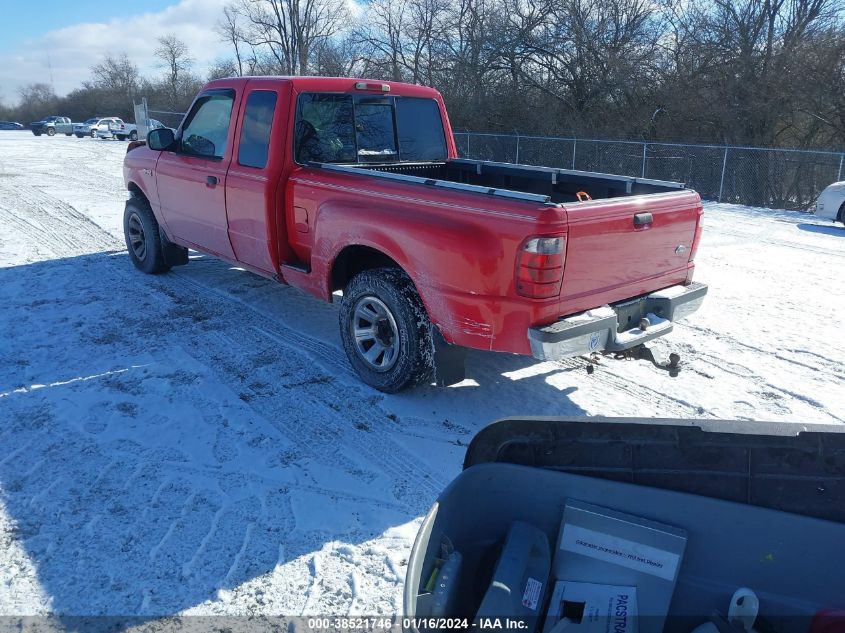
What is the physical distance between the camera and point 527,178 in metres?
5.77

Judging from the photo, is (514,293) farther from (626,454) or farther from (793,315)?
(793,315)

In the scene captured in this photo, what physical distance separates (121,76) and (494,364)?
77.9 meters

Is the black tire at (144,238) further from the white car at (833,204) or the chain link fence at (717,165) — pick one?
the chain link fence at (717,165)

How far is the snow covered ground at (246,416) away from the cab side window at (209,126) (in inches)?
58.5

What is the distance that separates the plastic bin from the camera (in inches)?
76.2

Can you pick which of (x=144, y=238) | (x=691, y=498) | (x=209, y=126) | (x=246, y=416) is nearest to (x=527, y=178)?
(x=209, y=126)

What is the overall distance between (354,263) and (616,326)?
6.48 ft

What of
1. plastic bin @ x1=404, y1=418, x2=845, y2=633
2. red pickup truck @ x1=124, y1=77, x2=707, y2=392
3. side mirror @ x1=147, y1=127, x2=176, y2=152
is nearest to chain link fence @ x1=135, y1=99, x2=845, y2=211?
red pickup truck @ x1=124, y1=77, x2=707, y2=392

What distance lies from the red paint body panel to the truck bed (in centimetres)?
23

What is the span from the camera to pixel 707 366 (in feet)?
16.3

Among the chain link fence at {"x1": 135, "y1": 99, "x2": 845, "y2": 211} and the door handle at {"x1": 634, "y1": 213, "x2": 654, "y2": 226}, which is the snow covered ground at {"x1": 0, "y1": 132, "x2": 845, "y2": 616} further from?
the chain link fence at {"x1": 135, "y1": 99, "x2": 845, "y2": 211}

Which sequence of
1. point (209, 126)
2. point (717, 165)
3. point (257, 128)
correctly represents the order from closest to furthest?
point (257, 128) → point (209, 126) → point (717, 165)

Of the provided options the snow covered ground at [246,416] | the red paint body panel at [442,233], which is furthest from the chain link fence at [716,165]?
the red paint body panel at [442,233]

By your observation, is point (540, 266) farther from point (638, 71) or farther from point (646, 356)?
point (638, 71)
